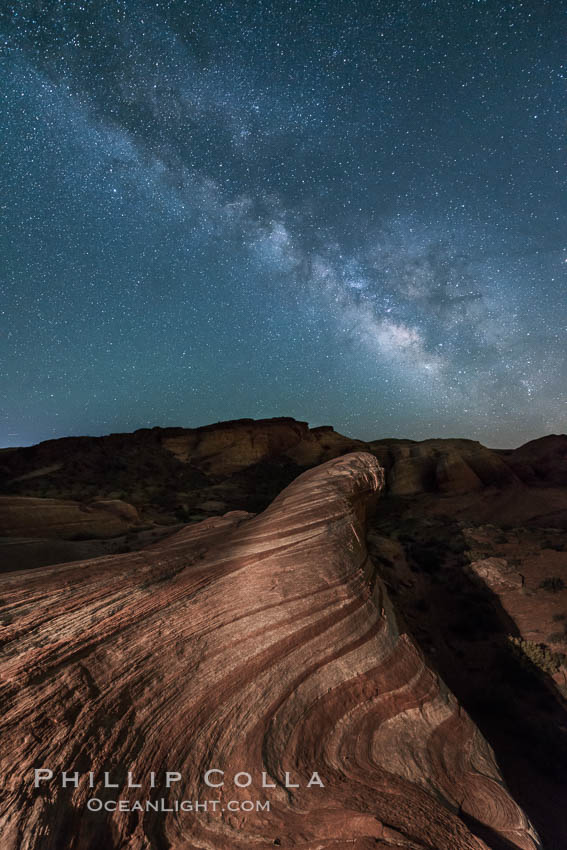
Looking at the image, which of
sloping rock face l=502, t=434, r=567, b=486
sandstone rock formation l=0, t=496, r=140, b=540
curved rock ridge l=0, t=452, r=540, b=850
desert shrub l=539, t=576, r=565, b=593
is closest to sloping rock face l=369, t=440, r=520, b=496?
sloping rock face l=502, t=434, r=567, b=486

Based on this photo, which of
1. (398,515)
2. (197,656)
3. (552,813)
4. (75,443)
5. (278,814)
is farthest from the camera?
(75,443)

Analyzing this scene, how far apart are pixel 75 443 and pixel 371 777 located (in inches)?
1545

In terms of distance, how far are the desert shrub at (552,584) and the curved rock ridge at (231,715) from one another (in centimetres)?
697

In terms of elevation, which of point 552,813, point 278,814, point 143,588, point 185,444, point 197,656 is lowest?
point 552,813

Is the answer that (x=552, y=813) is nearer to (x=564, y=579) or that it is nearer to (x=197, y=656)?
(x=197, y=656)

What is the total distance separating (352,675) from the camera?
365cm

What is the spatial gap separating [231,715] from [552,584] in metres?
9.80

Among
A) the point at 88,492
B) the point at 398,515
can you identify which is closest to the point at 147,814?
the point at 398,515

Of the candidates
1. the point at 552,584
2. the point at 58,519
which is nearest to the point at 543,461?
the point at 552,584

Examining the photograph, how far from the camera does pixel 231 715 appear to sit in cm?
296

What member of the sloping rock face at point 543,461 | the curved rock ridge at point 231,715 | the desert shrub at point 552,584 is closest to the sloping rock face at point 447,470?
the sloping rock face at point 543,461

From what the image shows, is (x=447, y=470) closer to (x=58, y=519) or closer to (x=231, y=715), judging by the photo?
(x=58, y=519)

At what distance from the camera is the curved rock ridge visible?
7.27 feet

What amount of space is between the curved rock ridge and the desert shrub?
275 inches
